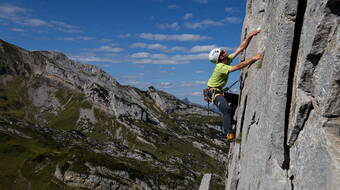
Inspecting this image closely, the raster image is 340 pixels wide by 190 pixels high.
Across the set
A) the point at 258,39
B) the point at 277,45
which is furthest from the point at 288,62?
the point at 258,39

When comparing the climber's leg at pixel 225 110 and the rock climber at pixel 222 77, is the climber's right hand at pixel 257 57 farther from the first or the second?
the climber's leg at pixel 225 110

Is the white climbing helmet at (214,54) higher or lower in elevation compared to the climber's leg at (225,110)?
higher

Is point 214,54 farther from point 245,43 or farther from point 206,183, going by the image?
point 206,183

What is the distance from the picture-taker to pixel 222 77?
1772 centimetres

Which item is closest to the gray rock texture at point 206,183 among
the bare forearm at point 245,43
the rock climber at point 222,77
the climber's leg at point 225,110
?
the climber's leg at point 225,110

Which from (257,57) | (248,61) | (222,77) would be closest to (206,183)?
(222,77)

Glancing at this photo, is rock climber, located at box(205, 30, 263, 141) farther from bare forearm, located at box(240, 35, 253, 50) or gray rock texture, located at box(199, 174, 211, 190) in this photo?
gray rock texture, located at box(199, 174, 211, 190)

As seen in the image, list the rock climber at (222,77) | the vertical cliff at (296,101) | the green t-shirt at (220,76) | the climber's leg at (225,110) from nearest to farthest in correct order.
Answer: the vertical cliff at (296,101) → the green t-shirt at (220,76) → the rock climber at (222,77) → the climber's leg at (225,110)

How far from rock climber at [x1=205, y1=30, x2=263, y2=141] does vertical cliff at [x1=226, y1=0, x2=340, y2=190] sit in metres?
1.62

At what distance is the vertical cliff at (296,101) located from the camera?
347 inches

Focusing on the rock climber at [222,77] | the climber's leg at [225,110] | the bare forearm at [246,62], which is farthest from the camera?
the climber's leg at [225,110]

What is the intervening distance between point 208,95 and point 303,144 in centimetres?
918

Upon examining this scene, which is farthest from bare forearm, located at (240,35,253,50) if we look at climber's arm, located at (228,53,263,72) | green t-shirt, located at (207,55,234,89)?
climber's arm, located at (228,53,263,72)

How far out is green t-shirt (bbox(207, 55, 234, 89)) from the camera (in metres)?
16.8
